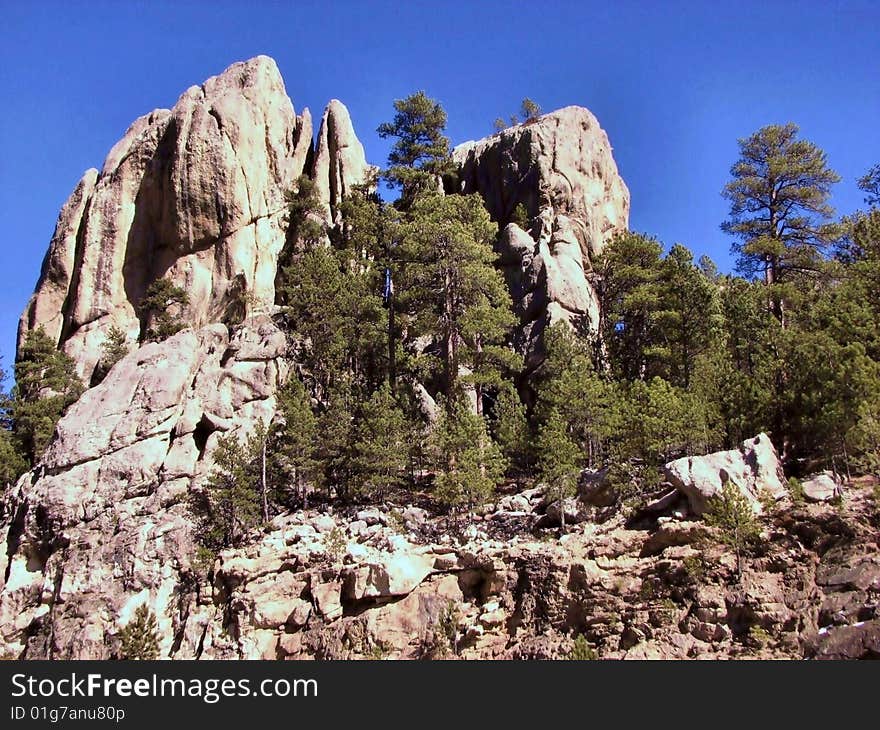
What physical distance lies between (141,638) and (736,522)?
21891 millimetres

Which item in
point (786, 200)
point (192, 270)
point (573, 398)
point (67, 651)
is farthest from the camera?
point (192, 270)

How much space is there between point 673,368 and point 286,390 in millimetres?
18305

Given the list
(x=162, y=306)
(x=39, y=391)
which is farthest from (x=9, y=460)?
(x=162, y=306)

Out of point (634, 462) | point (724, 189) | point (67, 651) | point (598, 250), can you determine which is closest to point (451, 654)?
point (634, 462)

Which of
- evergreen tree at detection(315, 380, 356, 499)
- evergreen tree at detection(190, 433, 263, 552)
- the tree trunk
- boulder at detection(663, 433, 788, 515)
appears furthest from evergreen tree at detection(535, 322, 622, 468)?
evergreen tree at detection(190, 433, 263, 552)

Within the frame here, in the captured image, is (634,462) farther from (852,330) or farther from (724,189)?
(724,189)

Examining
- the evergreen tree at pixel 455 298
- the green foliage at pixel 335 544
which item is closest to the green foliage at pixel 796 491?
the evergreen tree at pixel 455 298

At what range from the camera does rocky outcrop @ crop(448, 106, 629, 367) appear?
44.1m

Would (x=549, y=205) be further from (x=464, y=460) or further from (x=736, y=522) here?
(x=736, y=522)

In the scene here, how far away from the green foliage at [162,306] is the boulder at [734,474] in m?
30.9

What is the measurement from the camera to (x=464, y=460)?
101ft

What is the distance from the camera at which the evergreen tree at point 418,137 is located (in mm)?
48344

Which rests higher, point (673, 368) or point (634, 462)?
point (673, 368)

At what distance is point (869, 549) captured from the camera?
23.3m
